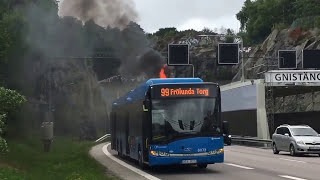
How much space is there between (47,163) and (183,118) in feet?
23.7

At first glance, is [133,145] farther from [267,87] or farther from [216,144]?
[267,87]

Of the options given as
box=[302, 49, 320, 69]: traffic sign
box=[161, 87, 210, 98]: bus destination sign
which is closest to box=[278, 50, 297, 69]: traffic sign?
box=[302, 49, 320, 69]: traffic sign

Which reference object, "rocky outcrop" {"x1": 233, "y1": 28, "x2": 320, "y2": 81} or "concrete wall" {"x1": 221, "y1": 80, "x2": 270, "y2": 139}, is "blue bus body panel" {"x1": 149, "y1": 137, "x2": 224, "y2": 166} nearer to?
"concrete wall" {"x1": 221, "y1": 80, "x2": 270, "y2": 139}

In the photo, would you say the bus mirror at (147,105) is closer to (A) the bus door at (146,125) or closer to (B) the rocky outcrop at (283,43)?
(A) the bus door at (146,125)

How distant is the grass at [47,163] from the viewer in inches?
694

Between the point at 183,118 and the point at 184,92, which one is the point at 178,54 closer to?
the point at 184,92

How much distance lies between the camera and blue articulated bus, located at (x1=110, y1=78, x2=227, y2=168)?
721 inches

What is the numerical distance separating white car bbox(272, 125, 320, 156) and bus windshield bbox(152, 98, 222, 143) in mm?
10849

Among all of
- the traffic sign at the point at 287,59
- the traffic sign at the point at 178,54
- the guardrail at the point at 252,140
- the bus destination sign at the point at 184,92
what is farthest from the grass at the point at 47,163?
the traffic sign at the point at 287,59

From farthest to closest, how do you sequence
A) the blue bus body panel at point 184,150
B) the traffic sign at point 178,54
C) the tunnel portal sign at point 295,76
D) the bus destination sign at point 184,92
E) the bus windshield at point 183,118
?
1. the tunnel portal sign at point 295,76
2. the traffic sign at point 178,54
3. the bus destination sign at point 184,92
4. the bus windshield at point 183,118
5. the blue bus body panel at point 184,150

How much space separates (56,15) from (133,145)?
16073 millimetres

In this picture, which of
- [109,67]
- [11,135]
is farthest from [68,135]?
[109,67]

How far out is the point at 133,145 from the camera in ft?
72.6

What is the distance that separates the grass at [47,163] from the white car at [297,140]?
10108 millimetres
